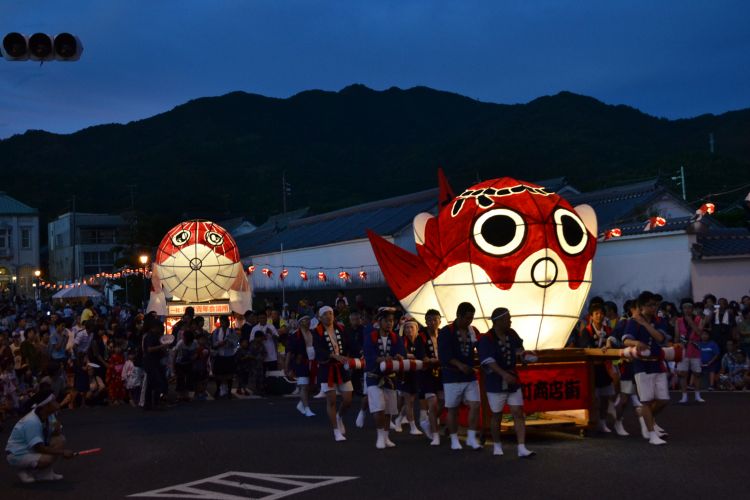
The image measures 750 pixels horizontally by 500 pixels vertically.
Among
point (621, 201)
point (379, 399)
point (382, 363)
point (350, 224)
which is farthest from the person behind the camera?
point (350, 224)

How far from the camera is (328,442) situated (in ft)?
39.2

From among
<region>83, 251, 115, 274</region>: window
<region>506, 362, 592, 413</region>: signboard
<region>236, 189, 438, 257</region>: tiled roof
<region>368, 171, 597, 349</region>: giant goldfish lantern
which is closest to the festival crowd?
<region>506, 362, 592, 413</region>: signboard

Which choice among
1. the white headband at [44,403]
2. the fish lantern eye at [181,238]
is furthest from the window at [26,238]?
the white headband at [44,403]

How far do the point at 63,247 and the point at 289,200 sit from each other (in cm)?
2526

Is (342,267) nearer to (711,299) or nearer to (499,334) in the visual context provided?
(711,299)

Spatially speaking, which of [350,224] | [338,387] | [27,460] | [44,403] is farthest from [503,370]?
[350,224]

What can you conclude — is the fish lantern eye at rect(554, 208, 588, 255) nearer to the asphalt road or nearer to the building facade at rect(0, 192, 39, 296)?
the asphalt road

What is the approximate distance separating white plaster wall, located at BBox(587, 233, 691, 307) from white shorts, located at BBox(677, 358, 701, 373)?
1191cm

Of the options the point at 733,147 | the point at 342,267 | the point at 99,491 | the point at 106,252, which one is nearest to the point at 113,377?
the point at 99,491

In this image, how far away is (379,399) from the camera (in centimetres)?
1145

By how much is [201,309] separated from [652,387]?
56.8 feet

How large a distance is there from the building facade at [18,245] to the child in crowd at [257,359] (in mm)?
68842

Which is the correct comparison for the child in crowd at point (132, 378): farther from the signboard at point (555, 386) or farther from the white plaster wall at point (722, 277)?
the white plaster wall at point (722, 277)

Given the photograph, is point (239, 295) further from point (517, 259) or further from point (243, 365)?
point (517, 259)
